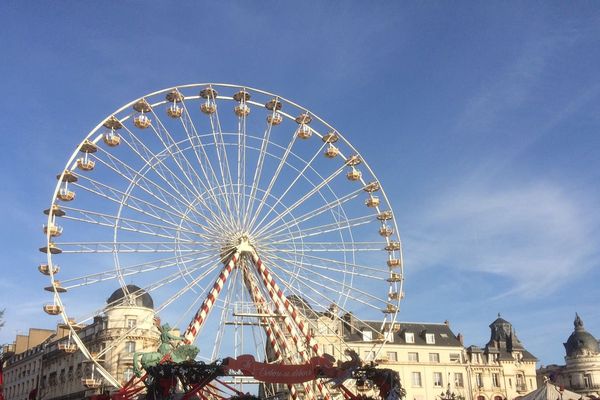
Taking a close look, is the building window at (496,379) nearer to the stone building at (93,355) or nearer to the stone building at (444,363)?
the stone building at (444,363)

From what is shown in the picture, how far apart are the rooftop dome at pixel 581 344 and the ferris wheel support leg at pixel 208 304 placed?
70.3 m

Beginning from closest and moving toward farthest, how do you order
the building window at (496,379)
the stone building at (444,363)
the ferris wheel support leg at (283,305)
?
the ferris wheel support leg at (283,305) → the stone building at (444,363) → the building window at (496,379)

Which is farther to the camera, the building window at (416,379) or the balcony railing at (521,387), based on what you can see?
the balcony railing at (521,387)

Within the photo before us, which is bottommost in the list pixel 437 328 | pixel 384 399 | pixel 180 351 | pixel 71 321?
pixel 384 399

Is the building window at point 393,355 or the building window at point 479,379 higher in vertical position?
the building window at point 393,355

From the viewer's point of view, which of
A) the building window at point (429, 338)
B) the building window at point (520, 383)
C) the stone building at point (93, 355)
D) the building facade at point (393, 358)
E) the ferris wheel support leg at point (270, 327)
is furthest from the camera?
the building window at point (520, 383)

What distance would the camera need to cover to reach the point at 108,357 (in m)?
61.0

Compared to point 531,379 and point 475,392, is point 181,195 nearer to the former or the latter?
point 475,392

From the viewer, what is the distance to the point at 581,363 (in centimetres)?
9325

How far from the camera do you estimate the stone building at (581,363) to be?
91.4 meters

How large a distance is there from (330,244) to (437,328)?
40804 mm

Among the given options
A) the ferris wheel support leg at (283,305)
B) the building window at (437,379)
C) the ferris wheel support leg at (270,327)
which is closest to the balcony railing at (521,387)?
the building window at (437,379)

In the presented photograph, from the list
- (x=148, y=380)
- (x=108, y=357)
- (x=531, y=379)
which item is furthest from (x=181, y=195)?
(x=531, y=379)

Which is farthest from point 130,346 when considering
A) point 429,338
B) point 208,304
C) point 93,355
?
point 429,338
